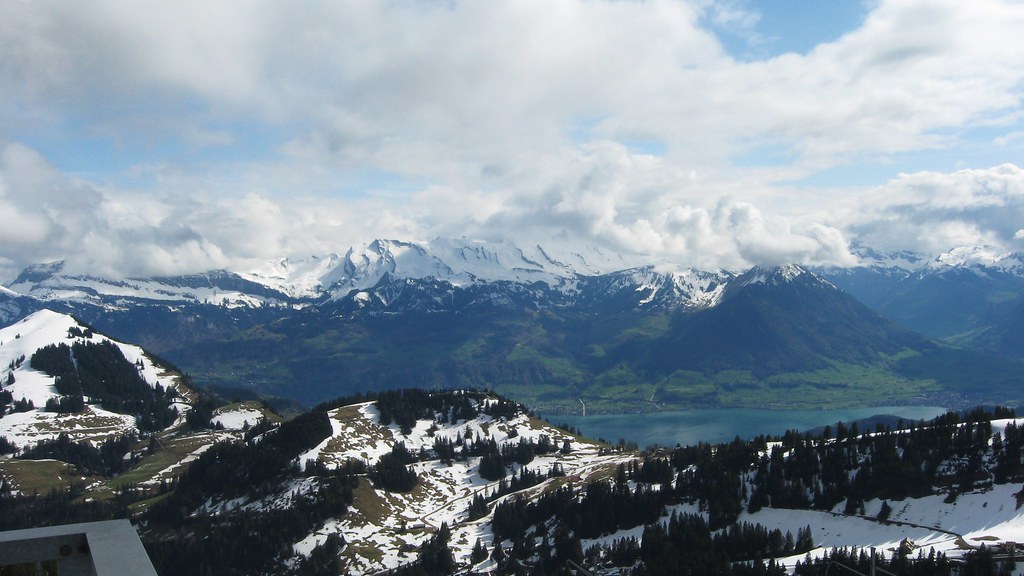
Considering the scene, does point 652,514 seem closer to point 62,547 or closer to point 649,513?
point 649,513

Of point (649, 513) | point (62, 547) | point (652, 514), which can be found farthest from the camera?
point (649, 513)

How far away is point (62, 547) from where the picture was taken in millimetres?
17797

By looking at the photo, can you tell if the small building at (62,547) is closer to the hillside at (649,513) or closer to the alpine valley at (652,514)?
the alpine valley at (652,514)

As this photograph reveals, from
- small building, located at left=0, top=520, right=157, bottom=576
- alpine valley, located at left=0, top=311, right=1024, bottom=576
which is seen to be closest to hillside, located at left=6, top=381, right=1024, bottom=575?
alpine valley, located at left=0, top=311, right=1024, bottom=576

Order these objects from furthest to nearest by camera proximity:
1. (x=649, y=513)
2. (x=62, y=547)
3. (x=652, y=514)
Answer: (x=649, y=513), (x=652, y=514), (x=62, y=547)

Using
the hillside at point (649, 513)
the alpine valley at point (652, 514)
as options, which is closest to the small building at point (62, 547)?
the alpine valley at point (652, 514)

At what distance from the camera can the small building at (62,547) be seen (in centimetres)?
1697

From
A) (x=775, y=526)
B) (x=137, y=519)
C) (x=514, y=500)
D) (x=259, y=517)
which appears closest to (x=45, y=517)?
(x=137, y=519)

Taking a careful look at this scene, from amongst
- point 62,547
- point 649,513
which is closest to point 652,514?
point 649,513

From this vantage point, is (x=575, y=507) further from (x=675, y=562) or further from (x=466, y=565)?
(x=675, y=562)

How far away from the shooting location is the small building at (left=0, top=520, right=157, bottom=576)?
17.0 metres

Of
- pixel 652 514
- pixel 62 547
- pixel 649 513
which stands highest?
pixel 62 547

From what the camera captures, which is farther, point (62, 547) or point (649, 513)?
point (649, 513)

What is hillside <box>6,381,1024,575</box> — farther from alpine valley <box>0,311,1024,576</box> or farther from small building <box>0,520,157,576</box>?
small building <box>0,520,157,576</box>
